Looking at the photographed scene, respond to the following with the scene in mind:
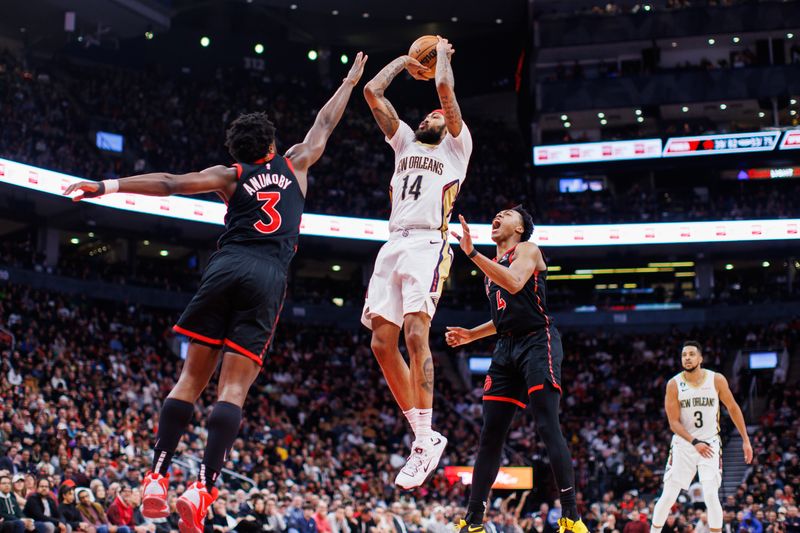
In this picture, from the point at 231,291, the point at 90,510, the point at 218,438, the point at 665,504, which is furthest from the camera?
the point at 90,510

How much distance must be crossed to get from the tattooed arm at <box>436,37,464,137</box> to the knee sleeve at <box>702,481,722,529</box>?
616cm

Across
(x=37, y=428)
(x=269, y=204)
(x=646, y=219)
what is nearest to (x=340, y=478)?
(x=37, y=428)

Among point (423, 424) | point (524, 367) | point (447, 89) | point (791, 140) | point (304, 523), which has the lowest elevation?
point (304, 523)

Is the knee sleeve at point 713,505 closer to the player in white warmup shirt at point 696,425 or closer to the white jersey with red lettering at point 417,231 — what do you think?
the player in white warmup shirt at point 696,425

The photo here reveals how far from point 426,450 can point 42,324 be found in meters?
23.8

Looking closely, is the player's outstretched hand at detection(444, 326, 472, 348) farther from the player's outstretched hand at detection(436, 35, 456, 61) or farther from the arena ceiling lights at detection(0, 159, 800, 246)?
the arena ceiling lights at detection(0, 159, 800, 246)

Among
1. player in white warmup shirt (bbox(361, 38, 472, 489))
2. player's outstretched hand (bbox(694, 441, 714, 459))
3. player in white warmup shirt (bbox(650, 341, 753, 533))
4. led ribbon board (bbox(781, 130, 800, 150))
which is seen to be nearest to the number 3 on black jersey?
player in white warmup shirt (bbox(361, 38, 472, 489))

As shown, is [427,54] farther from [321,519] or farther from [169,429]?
[321,519]

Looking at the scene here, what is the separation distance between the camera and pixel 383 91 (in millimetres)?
9234

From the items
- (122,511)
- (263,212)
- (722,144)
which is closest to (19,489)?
(122,511)

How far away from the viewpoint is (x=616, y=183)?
47.1 metres

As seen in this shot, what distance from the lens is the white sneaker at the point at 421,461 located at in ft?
26.9

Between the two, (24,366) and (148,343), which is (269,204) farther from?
(148,343)

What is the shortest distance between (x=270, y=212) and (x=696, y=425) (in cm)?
756
